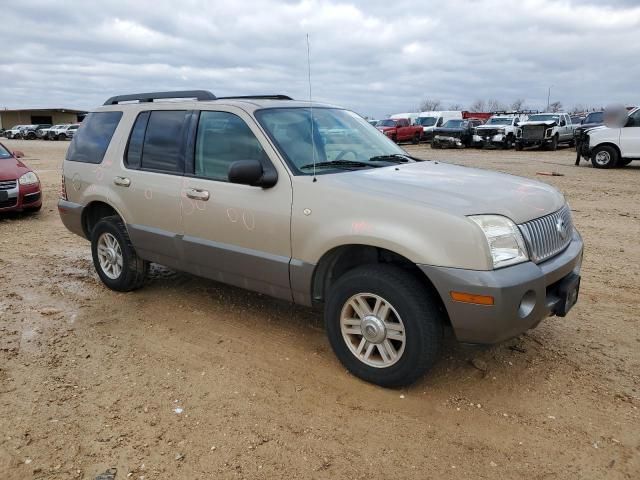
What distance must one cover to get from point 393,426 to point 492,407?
2.19 ft

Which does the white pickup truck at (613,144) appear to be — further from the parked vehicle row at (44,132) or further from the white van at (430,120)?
the parked vehicle row at (44,132)

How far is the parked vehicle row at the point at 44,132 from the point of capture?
54000 mm

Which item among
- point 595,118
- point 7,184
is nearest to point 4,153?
point 7,184

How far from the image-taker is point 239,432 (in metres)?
3.08

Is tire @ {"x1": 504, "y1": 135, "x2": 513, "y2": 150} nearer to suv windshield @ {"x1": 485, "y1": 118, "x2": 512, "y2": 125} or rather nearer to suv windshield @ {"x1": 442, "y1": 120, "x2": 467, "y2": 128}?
suv windshield @ {"x1": 485, "y1": 118, "x2": 512, "y2": 125}

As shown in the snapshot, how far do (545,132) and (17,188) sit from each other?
23960 mm

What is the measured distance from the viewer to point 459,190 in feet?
11.4

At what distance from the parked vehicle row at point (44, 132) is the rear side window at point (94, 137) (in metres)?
51.9

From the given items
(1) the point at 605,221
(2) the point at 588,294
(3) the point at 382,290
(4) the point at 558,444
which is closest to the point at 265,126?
(3) the point at 382,290

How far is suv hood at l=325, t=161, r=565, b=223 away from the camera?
128 inches

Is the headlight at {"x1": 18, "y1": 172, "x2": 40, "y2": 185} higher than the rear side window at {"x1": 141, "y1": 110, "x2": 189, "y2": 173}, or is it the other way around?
the rear side window at {"x1": 141, "y1": 110, "x2": 189, "y2": 173}

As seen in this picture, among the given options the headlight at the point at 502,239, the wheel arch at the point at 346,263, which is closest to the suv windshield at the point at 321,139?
the wheel arch at the point at 346,263

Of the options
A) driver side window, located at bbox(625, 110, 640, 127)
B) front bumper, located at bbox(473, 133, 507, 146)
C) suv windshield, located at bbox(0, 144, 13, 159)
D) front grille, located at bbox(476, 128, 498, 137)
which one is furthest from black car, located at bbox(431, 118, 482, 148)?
suv windshield, located at bbox(0, 144, 13, 159)

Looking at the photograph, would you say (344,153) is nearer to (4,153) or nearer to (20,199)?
(20,199)
